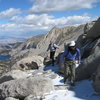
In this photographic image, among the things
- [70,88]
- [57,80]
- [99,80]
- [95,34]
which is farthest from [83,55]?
[99,80]

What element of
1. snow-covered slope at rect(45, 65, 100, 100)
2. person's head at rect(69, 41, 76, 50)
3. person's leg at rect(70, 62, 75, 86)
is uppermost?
person's head at rect(69, 41, 76, 50)

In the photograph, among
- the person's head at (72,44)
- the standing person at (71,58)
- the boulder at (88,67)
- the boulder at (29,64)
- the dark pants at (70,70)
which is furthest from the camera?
the boulder at (29,64)

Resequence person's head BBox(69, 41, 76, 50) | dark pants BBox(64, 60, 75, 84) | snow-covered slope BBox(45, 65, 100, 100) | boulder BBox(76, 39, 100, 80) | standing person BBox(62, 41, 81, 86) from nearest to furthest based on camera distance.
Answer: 1. snow-covered slope BBox(45, 65, 100, 100)
2. person's head BBox(69, 41, 76, 50)
3. standing person BBox(62, 41, 81, 86)
4. dark pants BBox(64, 60, 75, 84)
5. boulder BBox(76, 39, 100, 80)

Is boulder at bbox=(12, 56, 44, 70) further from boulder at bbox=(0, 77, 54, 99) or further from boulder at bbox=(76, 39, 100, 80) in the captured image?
boulder at bbox=(0, 77, 54, 99)

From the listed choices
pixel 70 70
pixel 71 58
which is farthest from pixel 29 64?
pixel 71 58

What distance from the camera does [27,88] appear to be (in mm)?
14664

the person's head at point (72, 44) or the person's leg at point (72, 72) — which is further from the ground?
the person's head at point (72, 44)

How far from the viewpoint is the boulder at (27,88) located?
14633 mm

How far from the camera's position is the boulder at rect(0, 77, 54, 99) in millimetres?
14633

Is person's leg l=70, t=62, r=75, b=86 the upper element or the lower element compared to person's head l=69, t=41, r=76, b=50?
lower

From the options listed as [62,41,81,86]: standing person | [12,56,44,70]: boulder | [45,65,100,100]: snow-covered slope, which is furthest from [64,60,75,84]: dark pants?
[12,56,44,70]: boulder

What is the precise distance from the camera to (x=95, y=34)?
2614cm

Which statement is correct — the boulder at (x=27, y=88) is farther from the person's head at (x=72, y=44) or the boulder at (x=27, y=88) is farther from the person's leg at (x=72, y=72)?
the person's head at (x=72, y=44)

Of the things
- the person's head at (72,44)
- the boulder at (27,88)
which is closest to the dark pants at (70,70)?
the person's head at (72,44)
